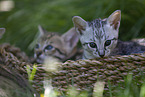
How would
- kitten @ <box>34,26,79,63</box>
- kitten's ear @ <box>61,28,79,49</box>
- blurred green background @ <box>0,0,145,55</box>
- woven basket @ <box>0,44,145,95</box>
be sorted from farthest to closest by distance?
blurred green background @ <box>0,0,145,55</box>, kitten's ear @ <box>61,28,79,49</box>, kitten @ <box>34,26,79,63</box>, woven basket @ <box>0,44,145,95</box>

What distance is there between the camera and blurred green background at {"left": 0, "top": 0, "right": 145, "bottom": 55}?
2485mm

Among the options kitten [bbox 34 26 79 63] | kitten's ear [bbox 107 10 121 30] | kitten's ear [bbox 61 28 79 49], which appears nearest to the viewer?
kitten's ear [bbox 107 10 121 30]

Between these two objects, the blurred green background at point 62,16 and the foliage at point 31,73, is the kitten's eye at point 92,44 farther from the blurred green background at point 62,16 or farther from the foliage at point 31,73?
the blurred green background at point 62,16

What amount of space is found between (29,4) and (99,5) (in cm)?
157

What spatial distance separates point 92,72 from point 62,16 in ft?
5.96

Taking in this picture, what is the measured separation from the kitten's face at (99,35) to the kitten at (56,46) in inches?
18.2

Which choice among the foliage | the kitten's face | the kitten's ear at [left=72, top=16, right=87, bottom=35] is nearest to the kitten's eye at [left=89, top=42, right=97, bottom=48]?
the kitten's face

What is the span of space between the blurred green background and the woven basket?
117 cm

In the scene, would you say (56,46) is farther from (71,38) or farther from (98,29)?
(98,29)

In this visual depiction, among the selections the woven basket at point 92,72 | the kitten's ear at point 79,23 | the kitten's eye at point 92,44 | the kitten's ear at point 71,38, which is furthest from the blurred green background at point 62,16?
the woven basket at point 92,72

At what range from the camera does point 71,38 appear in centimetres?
213

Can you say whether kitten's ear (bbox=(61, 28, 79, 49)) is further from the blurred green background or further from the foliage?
the foliage

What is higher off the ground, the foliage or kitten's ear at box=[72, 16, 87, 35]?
kitten's ear at box=[72, 16, 87, 35]

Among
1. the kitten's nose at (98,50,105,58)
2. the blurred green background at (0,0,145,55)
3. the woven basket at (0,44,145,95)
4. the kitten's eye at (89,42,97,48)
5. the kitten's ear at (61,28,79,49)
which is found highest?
the blurred green background at (0,0,145,55)
